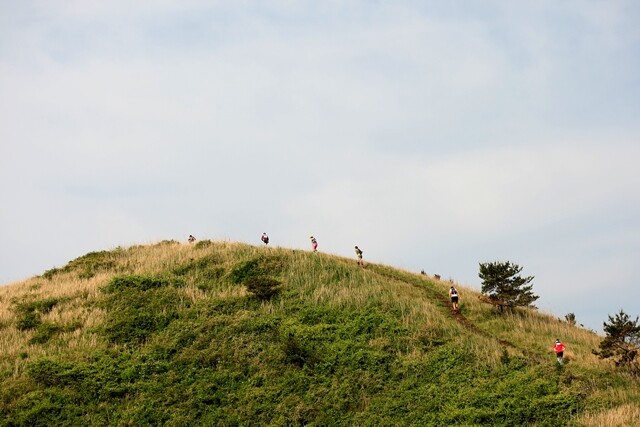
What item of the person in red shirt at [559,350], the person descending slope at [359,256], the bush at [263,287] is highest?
the person descending slope at [359,256]

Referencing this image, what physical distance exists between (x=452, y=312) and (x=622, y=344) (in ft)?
29.0

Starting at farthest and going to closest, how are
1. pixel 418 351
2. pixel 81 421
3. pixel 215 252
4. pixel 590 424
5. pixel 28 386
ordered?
pixel 215 252 → pixel 418 351 → pixel 28 386 → pixel 81 421 → pixel 590 424

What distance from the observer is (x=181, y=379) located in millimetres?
22234

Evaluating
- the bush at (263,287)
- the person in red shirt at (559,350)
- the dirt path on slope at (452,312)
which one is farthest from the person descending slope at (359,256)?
the person in red shirt at (559,350)

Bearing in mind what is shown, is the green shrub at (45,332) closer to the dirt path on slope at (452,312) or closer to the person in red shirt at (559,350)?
the dirt path on slope at (452,312)

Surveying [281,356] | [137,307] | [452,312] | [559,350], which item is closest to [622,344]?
[559,350]

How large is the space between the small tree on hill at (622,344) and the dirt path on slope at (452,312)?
260cm

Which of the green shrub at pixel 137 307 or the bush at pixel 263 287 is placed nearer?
the green shrub at pixel 137 307

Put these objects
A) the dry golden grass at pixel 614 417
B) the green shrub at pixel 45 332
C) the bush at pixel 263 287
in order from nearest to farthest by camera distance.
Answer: the dry golden grass at pixel 614 417
the green shrub at pixel 45 332
the bush at pixel 263 287

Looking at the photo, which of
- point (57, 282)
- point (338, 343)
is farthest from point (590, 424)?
point (57, 282)

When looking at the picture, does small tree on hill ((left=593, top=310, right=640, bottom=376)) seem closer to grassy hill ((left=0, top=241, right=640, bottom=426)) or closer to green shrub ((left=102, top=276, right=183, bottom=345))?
grassy hill ((left=0, top=241, right=640, bottom=426))

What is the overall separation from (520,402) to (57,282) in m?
26.5

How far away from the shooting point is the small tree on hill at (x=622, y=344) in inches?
889

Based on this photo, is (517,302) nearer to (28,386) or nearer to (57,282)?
(28,386)
